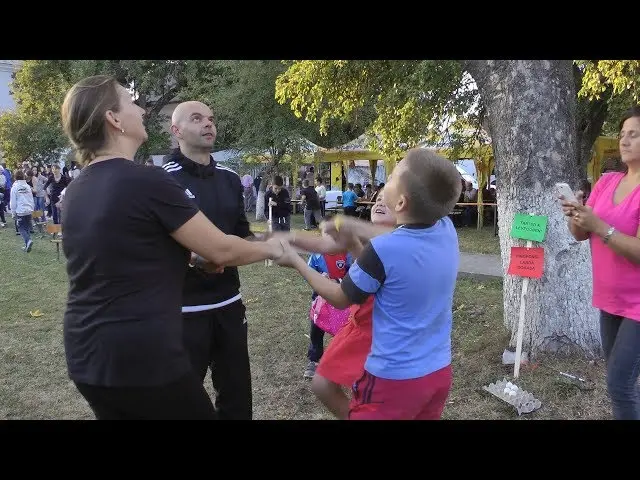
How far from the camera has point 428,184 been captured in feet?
6.91

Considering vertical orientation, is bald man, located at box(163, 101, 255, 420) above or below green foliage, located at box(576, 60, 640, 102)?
below

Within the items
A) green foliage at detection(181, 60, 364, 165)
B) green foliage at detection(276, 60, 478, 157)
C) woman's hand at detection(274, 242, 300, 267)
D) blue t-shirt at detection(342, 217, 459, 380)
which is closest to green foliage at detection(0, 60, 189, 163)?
green foliage at detection(181, 60, 364, 165)

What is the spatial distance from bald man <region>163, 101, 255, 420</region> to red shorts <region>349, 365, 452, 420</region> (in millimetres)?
1016

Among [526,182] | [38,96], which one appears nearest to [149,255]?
[526,182]

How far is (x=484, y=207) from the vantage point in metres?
18.5

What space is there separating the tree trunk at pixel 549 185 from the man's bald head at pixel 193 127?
2891 millimetres

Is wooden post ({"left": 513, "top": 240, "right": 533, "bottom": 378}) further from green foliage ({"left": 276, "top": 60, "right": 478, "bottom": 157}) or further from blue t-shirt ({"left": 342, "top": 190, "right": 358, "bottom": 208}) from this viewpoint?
blue t-shirt ({"left": 342, "top": 190, "right": 358, "bottom": 208})

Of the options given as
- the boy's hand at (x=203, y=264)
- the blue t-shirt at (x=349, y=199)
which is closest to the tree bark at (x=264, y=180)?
the blue t-shirt at (x=349, y=199)

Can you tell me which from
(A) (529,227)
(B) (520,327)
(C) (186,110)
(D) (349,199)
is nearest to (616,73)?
(A) (529,227)

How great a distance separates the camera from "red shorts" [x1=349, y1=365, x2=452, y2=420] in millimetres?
2197

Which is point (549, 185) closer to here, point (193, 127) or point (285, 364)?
point (285, 364)

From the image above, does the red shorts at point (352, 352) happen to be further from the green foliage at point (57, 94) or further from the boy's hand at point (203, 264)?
the green foliage at point (57, 94)

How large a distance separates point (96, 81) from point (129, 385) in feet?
3.48

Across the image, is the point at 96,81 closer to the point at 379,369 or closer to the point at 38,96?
the point at 379,369
